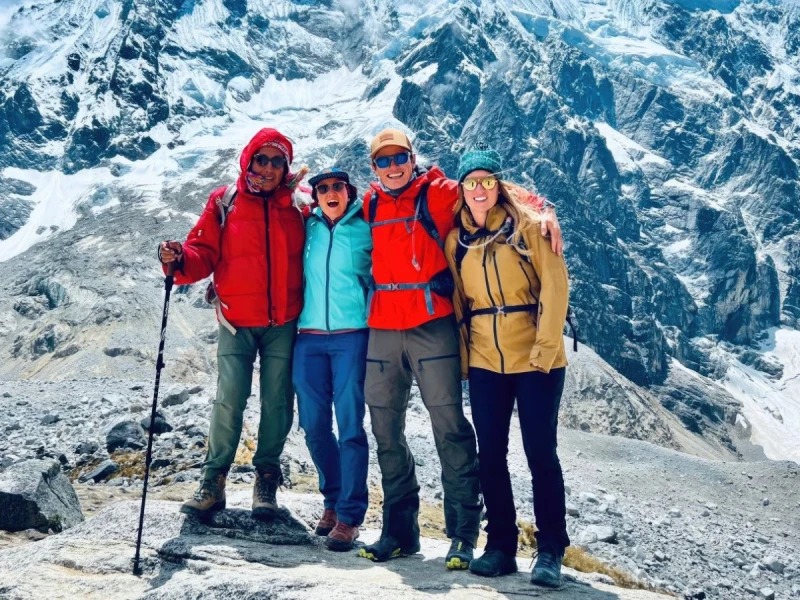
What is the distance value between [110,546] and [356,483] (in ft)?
7.40

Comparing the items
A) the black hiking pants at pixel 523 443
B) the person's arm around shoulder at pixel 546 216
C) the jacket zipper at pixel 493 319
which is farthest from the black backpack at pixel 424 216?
the black hiking pants at pixel 523 443

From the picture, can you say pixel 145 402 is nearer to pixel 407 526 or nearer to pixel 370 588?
pixel 407 526

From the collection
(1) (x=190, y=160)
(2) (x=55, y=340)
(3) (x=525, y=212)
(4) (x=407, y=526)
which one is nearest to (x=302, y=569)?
(4) (x=407, y=526)

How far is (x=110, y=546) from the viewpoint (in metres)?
Answer: 6.64

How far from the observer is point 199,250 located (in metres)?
7.04

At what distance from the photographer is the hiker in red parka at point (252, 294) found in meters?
7.04

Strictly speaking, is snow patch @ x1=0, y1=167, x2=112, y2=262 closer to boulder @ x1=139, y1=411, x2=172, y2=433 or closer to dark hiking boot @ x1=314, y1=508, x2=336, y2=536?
boulder @ x1=139, y1=411, x2=172, y2=433

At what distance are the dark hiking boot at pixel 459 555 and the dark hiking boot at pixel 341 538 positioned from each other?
3.10 ft

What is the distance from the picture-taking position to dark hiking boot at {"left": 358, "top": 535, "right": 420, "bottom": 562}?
6254 mm

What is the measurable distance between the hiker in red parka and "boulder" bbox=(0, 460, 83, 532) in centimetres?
379

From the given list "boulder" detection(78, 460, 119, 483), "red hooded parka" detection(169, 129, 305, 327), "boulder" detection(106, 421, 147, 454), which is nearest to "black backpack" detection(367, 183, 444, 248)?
"red hooded parka" detection(169, 129, 305, 327)

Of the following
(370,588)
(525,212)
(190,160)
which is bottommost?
(370,588)

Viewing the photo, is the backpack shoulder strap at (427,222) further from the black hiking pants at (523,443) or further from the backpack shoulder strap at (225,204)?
the backpack shoulder strap at (225,204)

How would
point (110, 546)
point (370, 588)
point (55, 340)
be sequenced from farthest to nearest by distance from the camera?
point (55, 340) < point (110, 546) < point (370, 588)
